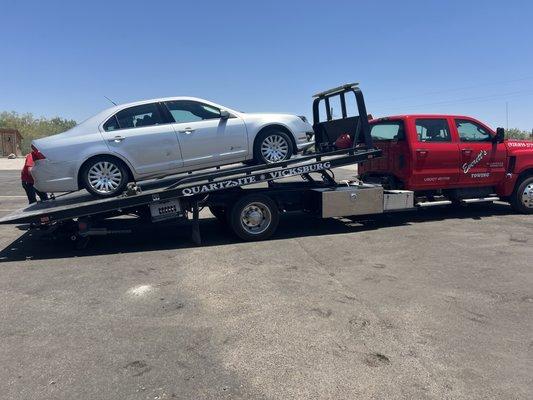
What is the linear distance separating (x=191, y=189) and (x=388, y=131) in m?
4.34

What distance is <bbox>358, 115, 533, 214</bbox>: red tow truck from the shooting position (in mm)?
9039

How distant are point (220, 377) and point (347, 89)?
Answer: 6.57 metres

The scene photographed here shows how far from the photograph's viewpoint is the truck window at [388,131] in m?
9.12

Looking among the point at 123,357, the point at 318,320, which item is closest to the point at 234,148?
the point at 318,320

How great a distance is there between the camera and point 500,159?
31.5ft

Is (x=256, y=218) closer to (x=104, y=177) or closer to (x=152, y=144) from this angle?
(x=152, y=144)

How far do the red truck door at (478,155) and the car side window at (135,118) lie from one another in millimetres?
5880

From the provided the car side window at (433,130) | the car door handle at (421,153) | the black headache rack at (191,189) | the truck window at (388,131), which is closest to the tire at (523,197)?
the car side window at (433,130)

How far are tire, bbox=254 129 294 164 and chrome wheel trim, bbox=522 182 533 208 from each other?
5305mm

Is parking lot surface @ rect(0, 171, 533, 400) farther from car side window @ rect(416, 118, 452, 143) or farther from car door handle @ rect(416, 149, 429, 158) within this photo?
car side window @ rect(416, 118, 452, 143)

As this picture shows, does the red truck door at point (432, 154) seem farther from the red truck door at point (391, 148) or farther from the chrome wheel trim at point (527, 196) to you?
the chrome wheel trim at point (527, 196)

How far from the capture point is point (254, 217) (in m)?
8.02

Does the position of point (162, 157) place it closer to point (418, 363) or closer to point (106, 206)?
point (106, 206)

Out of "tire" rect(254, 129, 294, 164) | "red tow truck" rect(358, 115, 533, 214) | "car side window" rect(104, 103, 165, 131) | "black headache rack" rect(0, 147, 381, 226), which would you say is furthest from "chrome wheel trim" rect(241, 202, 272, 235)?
"red tow truck" rect(358, 115, 533, 214)
